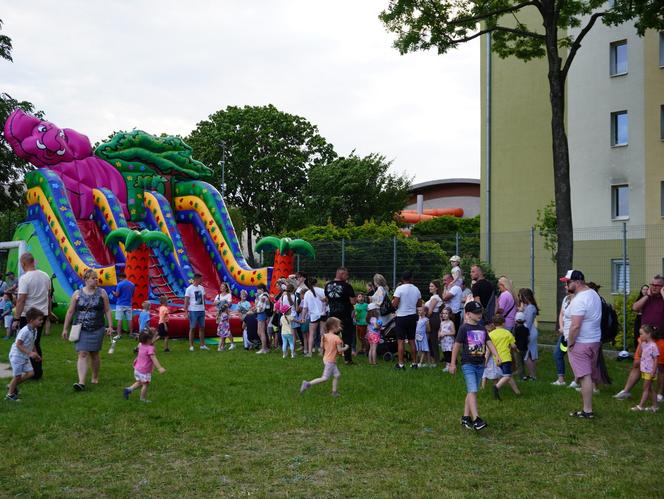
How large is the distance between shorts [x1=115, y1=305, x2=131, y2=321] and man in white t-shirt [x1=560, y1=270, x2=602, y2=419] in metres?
10.7

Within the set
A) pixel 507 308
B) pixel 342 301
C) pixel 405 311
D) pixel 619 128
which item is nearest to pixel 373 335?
pixel 342 301

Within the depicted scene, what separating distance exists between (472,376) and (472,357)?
0.21 meters

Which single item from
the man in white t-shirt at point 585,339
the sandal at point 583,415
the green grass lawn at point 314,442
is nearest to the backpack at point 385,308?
the green grass lawn at point 314,442

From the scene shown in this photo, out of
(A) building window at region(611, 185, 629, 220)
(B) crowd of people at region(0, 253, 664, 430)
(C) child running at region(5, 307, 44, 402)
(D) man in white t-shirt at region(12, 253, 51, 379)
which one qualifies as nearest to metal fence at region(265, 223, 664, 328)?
(A) building window at region(611, 185, 629, 220)

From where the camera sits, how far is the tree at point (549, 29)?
1775 centimetres

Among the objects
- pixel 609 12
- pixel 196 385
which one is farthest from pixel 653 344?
pixel 609 12

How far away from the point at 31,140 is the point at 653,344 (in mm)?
16746

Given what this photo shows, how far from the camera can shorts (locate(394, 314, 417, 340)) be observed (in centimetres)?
1326

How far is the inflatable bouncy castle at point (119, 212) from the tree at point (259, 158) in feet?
80.9

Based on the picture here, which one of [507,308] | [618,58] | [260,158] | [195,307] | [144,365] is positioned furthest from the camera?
[260,158]

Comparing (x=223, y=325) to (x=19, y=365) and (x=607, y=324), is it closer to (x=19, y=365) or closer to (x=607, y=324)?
(x=19, y=365)

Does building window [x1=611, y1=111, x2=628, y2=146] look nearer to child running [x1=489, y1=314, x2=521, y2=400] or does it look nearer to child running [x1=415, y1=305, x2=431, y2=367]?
child running [x1=415, y1=305, x2=431, y2=367]

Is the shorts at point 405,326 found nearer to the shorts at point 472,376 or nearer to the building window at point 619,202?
the shorts at point 472,376

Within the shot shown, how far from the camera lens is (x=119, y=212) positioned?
20.4 meters
